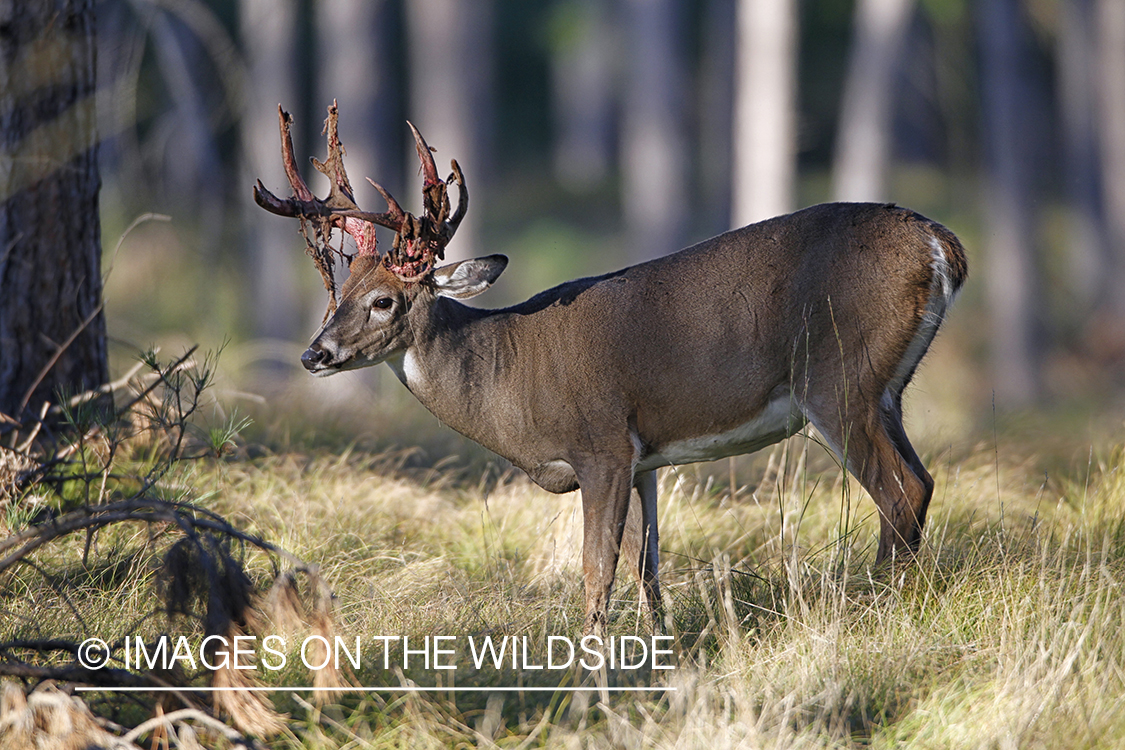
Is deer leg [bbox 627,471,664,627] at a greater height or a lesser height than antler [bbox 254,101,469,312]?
lesser

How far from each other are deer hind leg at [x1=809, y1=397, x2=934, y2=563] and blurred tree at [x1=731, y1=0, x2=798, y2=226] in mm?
8978

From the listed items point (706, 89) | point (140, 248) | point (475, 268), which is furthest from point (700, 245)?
point (706, 89)

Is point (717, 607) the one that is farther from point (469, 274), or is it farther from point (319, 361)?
point (319, 361)

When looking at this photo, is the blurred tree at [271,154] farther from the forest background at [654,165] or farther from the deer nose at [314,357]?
the deer nose at [314,357]

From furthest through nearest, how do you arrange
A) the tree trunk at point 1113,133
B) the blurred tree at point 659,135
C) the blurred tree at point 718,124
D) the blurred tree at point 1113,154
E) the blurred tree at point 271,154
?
the blurred tree at point 718,124
the tree trunk at point 1113,133
the blurred tree at point 1113,154
the blurred tree at point 659,135
the blurred tree at point 271,154

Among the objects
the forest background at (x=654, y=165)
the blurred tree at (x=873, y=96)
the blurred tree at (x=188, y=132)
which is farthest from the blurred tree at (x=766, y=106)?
the blurred tree at (x=188, y=132)

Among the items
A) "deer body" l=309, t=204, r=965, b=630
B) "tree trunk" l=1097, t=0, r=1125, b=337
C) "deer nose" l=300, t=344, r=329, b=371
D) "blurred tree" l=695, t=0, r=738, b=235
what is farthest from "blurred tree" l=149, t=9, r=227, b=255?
"tree trunk" l=1097, t=0, r=1125, b=337

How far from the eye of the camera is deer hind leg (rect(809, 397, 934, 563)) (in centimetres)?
481

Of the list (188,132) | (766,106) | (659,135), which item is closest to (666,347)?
(766,106)

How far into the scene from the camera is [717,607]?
4.42m

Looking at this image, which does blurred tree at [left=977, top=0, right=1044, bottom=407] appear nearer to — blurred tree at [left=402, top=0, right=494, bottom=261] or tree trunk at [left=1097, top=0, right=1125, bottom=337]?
tree trunk at [left=1097, top=0, right=1125, bottom=337]

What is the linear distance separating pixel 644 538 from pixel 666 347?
0.81 metres

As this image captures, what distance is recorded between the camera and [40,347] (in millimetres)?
5742

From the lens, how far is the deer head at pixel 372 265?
4.84 m
